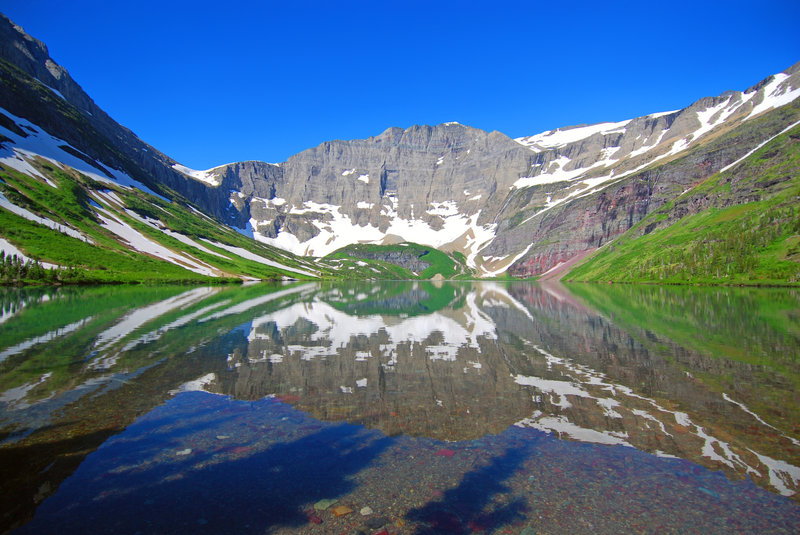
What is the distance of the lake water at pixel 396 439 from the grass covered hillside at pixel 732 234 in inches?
4547

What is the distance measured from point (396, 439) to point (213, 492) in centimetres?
514

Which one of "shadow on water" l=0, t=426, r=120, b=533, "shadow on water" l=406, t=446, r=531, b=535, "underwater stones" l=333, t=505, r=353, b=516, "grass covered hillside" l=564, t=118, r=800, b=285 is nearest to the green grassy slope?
"shadow on water" l=0, t=426, r=120, b=533

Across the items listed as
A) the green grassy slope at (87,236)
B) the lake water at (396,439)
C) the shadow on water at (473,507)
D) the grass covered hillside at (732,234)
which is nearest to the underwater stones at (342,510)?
the lake water at (396,439)

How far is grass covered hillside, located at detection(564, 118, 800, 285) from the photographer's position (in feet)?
369

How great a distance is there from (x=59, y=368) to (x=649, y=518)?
24614 mm

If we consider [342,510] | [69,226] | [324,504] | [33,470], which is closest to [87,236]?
[69,226]

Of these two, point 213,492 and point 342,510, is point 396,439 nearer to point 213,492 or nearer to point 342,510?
point 342,510

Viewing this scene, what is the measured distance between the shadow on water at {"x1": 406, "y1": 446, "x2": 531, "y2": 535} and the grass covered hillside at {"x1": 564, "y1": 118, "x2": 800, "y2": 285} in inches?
4957

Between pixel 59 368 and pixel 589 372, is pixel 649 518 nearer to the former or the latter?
pixel 589 372

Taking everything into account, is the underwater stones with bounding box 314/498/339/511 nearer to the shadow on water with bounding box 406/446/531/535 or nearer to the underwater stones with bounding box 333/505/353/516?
the underwater stones with bounding box 333/505/353/516

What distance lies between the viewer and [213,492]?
348 inches

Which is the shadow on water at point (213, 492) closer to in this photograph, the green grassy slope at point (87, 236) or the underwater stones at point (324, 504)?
the underwater stones at point (324, 504)

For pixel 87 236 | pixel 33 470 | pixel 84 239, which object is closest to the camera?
pixel 33 470

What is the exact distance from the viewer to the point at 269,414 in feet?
46.1
